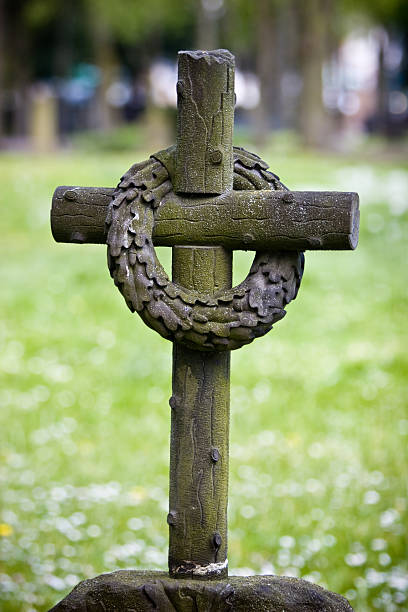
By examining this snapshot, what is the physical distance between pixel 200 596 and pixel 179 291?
1.04 m

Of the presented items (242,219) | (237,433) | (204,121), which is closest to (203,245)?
(242,219)

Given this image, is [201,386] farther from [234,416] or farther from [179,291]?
[234,416]

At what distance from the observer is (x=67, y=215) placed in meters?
3.59

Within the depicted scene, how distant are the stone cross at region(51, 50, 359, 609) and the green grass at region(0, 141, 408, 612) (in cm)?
196

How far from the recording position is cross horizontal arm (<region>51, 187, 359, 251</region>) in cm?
328

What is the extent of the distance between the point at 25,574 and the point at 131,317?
18.8ft

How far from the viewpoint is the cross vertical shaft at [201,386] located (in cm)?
338

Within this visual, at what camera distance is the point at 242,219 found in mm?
3383

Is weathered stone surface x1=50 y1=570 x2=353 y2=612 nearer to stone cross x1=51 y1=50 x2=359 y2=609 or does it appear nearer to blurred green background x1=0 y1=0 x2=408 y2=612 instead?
stone cross x1=51 y1=50 x2=359 y2=609

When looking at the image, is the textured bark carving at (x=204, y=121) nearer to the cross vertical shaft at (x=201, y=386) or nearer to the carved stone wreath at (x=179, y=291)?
the cross vertical shaft at (x=201, y=386)

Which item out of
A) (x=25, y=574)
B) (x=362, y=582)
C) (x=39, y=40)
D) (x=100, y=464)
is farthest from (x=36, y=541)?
(x=39, y=40)

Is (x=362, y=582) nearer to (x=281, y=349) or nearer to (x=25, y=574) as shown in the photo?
(x=25, y=574)

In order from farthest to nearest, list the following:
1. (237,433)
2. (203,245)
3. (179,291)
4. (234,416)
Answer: (234,416), (237,433), (203,245), (179,291)

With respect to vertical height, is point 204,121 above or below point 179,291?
above
